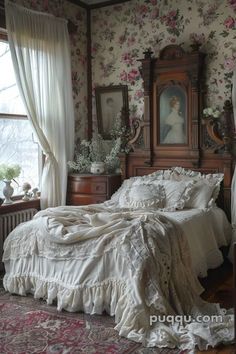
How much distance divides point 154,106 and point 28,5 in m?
1.71

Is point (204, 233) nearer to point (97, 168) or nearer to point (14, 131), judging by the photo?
point (97, 168)

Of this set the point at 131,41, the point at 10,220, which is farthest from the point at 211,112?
the point at 10,220

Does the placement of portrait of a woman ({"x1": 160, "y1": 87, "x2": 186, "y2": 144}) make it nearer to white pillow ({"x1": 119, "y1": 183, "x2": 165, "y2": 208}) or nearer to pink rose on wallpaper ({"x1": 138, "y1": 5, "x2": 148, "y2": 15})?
white pillow ({"x1": 119, "y1": 183, "x2": 165, "y2": 208})

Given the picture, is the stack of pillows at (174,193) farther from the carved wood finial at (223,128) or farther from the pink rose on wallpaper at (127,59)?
the pink rose on wallpaper at (127,59)

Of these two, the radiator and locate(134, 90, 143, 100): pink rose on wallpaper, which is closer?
the radiator

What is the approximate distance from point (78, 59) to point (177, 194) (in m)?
2.18

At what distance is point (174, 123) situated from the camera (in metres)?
4.64

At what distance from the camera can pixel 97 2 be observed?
5.14 meters

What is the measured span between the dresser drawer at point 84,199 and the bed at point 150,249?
0.73 feet

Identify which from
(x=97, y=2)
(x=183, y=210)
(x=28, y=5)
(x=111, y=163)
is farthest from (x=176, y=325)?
(x=97, y=2)

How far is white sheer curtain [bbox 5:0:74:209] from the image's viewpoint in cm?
421

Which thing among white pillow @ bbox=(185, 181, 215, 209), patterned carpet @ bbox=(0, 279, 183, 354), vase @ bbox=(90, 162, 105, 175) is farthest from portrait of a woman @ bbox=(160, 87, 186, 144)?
patterned carpet @ bbox=(0, 279, 183, 354)

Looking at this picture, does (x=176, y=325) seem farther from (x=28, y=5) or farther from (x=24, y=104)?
(x=28, y=5)

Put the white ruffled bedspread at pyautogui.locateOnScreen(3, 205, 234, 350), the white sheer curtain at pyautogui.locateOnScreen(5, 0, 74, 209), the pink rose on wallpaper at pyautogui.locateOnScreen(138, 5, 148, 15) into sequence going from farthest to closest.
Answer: the pink rose on wallpaper at pyautogui.locateOnScreen(138, 5, 148, 15) → the white sheer curtain at pyautogui.locateOnScreen(5, 0, 74, 209) → the white ruffled bedspread at pyautogui.locateOnScreen(3, 205, 234, 350)
